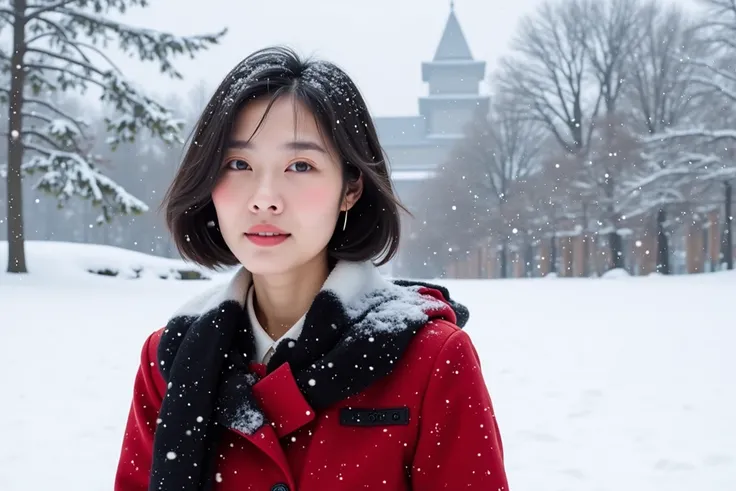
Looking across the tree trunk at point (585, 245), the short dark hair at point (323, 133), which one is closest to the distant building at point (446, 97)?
the tree trunk at point (585, 245)

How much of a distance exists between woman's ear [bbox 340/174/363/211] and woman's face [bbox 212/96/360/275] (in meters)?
0.08

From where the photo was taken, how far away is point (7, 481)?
3.38 metres

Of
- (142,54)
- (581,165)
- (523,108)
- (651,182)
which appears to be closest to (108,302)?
(142,54)

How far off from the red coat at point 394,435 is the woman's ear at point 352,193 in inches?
13.6

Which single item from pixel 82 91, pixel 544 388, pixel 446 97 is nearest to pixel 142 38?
pixel 82 91

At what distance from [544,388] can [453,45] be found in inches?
2400

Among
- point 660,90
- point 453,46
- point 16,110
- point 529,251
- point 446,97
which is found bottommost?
point 529,251

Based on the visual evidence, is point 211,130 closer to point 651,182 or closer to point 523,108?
point 651,182

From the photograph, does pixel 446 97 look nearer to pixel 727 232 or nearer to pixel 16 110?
pixel 727 232

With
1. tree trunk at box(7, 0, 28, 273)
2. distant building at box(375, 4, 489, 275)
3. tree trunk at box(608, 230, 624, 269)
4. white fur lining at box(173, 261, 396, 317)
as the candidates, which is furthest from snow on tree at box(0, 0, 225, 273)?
distant building at box(375, 4, 489, 275)

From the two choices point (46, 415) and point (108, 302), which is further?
point (108, 302)

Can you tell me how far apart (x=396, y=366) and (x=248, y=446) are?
332 mm

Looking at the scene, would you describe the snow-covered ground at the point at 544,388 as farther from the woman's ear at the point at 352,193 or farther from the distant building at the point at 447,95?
the distant building at the point at 447,95

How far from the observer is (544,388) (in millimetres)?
5258
